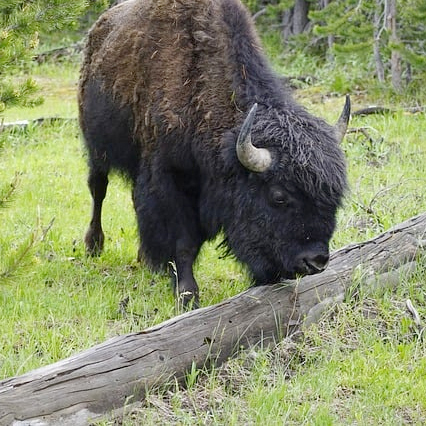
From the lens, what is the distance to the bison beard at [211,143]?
16.9 feet

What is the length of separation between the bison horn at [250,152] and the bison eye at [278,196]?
15cm

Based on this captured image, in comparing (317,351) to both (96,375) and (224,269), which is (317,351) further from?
(224,269)

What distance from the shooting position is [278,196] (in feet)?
17.1

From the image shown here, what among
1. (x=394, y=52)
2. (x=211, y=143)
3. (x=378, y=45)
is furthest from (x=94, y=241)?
(x=378, y=45)

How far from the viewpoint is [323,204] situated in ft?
16.8

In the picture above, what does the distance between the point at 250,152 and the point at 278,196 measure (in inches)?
13.1

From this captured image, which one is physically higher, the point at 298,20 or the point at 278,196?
the point at 278,196

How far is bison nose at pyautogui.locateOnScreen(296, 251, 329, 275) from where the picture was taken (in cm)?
500

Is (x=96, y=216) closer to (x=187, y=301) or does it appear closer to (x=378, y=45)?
(x=187, y=301)

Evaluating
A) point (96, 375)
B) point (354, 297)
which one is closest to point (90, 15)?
point (354, 297)


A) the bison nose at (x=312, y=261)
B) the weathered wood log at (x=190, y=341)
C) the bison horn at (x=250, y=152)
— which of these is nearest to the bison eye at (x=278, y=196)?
the bison horn at (x=250, y=152)

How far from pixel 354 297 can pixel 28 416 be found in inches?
105

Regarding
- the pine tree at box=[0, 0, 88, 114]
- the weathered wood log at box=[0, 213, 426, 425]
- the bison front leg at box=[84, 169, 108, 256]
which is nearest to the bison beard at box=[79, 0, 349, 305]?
the weathered wood log at box=[0, 213, 426, 425]

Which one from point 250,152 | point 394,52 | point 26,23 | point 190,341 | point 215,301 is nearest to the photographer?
point 26,23
